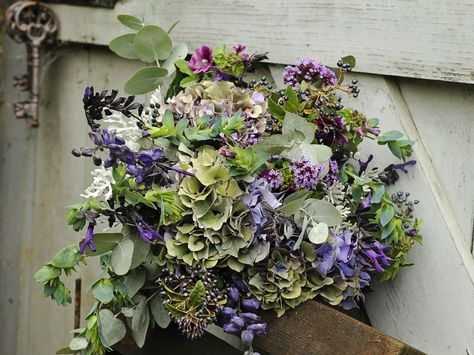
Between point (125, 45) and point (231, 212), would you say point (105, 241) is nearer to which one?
point (231, 212)

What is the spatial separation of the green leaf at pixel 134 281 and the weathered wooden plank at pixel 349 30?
537 mm

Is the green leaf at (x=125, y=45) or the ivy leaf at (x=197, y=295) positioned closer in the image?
the ivy leaf at (x=197, y=295)

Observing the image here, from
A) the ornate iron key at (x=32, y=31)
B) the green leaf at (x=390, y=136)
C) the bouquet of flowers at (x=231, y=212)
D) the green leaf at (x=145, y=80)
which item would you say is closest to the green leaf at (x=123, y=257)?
the bouquet of flowers at (x=231, y=212)

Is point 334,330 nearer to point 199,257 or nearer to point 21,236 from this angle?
point 199,257

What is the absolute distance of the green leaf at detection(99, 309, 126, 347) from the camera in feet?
4.13

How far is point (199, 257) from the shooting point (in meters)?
1.17

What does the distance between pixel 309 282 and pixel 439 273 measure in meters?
0.26

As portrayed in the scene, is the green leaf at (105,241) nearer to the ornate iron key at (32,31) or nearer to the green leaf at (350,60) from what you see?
the green leaf at (350,60)

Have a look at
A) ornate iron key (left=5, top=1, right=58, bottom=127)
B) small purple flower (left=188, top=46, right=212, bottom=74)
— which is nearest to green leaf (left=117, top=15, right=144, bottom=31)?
small purple flower (left=188, top=46, right=212, bottom=74)

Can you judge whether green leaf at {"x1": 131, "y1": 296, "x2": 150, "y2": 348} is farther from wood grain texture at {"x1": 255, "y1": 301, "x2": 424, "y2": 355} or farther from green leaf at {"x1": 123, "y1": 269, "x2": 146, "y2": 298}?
wood grain texture at {"x1": 255, "y1": 301, "x2": 424, "y2": 355}

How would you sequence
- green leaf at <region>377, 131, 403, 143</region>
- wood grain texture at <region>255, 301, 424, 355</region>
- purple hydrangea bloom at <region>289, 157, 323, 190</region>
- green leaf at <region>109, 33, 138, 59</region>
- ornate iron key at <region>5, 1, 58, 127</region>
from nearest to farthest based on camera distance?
wood grain texture at <region>255, 301, 424, 355</region> < purple hydrangea bloom at <region>289, 157, 323, 190</region> < green leaf at <region>377, 131, 403, 143</region> < green leaf at <region>109, 33, 138, 59</region> < ornate iron key at <region>5, 1, 58, 127</region>

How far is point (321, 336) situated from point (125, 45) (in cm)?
66

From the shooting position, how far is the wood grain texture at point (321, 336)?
1.12 meters

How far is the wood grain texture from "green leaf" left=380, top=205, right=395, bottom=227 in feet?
0.58
